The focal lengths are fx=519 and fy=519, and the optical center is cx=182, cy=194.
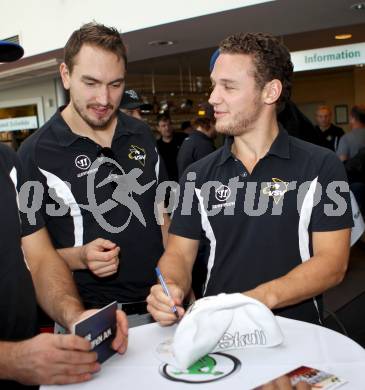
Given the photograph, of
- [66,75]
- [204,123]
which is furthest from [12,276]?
[204,123]

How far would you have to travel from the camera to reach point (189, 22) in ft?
17.3

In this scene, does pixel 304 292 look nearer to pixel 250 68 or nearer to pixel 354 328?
pixel 250 68

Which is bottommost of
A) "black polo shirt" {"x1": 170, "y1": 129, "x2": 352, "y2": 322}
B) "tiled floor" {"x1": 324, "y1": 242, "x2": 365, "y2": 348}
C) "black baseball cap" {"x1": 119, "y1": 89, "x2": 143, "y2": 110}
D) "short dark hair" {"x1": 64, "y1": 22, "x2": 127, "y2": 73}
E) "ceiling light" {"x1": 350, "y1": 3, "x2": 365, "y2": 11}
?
"tiled floor" {"x1": 324, "y1": 242, "x2": 365, "y2": 348}

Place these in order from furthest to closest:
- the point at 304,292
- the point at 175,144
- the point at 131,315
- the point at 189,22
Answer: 1. the point at 175,144
2. the point at 189,22
3. the point at 131,315
4. the point at 304,292

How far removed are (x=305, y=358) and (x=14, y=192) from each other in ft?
3.12

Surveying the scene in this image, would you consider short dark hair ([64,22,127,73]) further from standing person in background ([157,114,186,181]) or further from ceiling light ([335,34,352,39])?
ceiling light ([335,34,352,39])

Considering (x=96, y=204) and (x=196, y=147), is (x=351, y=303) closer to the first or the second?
(x=196, y=147)

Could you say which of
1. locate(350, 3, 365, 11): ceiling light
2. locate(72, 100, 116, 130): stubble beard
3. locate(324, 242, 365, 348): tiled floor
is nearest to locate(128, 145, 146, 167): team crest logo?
locate(72, 100, 116, 130): stubble beard

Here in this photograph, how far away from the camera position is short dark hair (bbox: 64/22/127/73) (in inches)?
82.7

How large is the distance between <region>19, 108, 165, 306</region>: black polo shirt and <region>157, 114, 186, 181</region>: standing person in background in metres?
4.46

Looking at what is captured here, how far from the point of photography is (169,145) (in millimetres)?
7133

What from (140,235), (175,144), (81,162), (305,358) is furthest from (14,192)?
(175,144)

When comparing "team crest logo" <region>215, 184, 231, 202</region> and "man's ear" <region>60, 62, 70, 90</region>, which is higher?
"man's ear" <region>60, 62, 70, 90</region>

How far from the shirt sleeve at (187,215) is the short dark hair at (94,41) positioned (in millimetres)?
615
